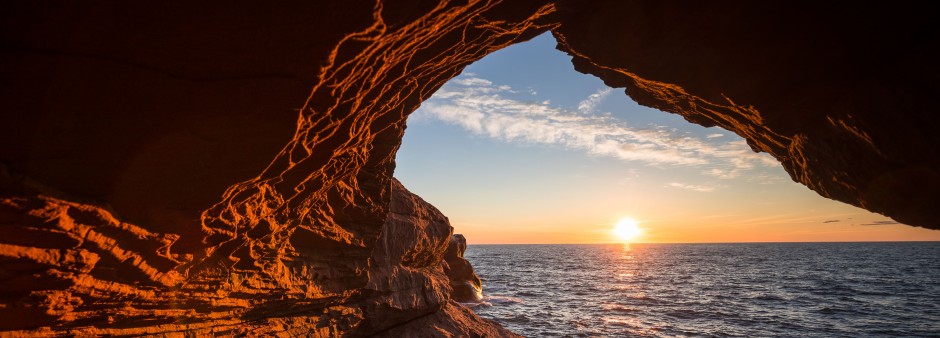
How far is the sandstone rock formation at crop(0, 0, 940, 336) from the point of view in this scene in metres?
3.76

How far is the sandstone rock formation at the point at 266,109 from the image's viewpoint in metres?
3.76

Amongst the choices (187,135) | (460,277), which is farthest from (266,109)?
(460,277)

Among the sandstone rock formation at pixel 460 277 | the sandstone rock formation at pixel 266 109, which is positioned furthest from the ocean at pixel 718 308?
the sandstone rock formation at pixel 266 109

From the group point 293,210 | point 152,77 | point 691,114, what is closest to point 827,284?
point 691,114

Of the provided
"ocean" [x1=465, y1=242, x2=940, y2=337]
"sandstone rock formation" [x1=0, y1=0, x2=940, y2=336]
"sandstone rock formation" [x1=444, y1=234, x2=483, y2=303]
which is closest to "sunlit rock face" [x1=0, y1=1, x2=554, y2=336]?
"sandstone rock formation" [x1=0, y1=0, x2=940, y2=336]

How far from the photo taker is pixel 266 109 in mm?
Answer: 4609

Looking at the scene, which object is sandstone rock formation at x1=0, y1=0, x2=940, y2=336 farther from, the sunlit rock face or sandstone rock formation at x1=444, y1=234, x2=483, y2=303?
sandstone rock formation at x1=444, y1=234, x2=483, y2=303

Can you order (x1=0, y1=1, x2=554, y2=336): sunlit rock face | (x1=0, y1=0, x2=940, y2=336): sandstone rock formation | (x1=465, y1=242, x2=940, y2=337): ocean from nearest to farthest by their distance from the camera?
(x1=0, y1=1, x2=554, y2=336): sunlit rock face → (x1=0, y1=0, x2=940, y2=336): sandstone rock formation → (x1=465, y1=242, x2=940, y2=337): ocean

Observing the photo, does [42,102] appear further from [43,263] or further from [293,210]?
[293,210]

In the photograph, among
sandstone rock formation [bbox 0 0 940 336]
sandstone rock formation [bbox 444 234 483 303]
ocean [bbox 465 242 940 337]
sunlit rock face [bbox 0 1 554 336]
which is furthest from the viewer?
sandstone rock formation [bbox 444 234 483 303]

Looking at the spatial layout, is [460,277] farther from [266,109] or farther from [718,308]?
[266,109]

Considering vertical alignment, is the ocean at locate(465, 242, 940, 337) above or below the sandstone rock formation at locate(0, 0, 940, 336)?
below

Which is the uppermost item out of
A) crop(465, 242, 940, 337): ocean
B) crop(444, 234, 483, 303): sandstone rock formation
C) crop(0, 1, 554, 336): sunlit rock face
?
crop(0, 1, 554, 336): sunlit rock face

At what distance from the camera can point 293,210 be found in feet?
25.0
